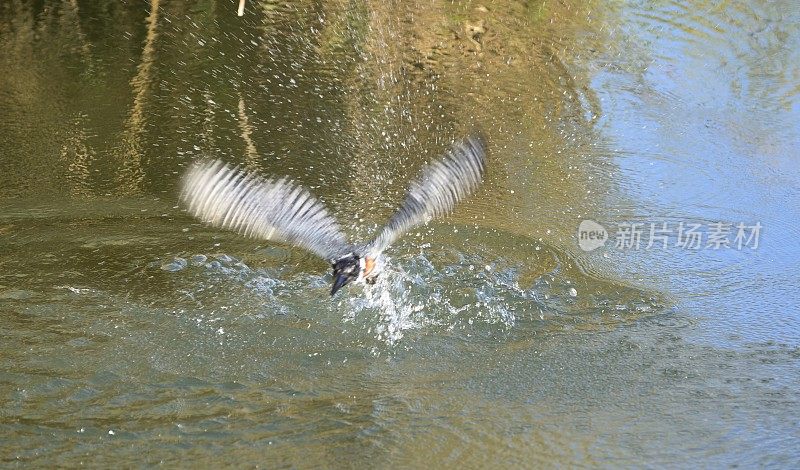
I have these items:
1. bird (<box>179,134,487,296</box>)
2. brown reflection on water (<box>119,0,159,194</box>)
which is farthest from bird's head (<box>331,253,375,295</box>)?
brown reflection on water (<box>119,0,159,194</box>)

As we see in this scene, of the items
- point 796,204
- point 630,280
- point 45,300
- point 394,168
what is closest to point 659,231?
point 630,280

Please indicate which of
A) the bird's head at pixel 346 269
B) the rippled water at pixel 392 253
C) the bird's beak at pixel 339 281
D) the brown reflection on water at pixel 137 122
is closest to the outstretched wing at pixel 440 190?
the bird's head at pixel 346 269

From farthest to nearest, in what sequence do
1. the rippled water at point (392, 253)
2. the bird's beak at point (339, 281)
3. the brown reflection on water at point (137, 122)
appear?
the brown reflection on water at point (137, 122) < the bird's beak at point (339, 281) < the rippled water at point (392, 253)

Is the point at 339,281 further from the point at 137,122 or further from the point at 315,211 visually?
the point at 137,122

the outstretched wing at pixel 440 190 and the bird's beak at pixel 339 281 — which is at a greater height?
the outstretched wing at pixel 440 190

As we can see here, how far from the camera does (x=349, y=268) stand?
4.13 meters

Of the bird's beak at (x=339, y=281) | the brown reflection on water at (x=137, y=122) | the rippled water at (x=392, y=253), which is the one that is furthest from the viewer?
the brown reflection on water at (x=137, y=122)

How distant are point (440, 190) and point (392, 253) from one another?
832 mm

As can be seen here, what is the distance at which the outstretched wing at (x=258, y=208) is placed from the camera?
160 inches

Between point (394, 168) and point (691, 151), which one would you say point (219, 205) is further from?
point (691, 151)

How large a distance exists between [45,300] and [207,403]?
120cm

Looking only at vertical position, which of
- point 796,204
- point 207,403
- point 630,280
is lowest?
point 207,403

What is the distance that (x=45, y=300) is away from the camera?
14.0ft

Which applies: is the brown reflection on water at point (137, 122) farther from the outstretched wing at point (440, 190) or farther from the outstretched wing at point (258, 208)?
the outstretched wing at point (440, 190)
